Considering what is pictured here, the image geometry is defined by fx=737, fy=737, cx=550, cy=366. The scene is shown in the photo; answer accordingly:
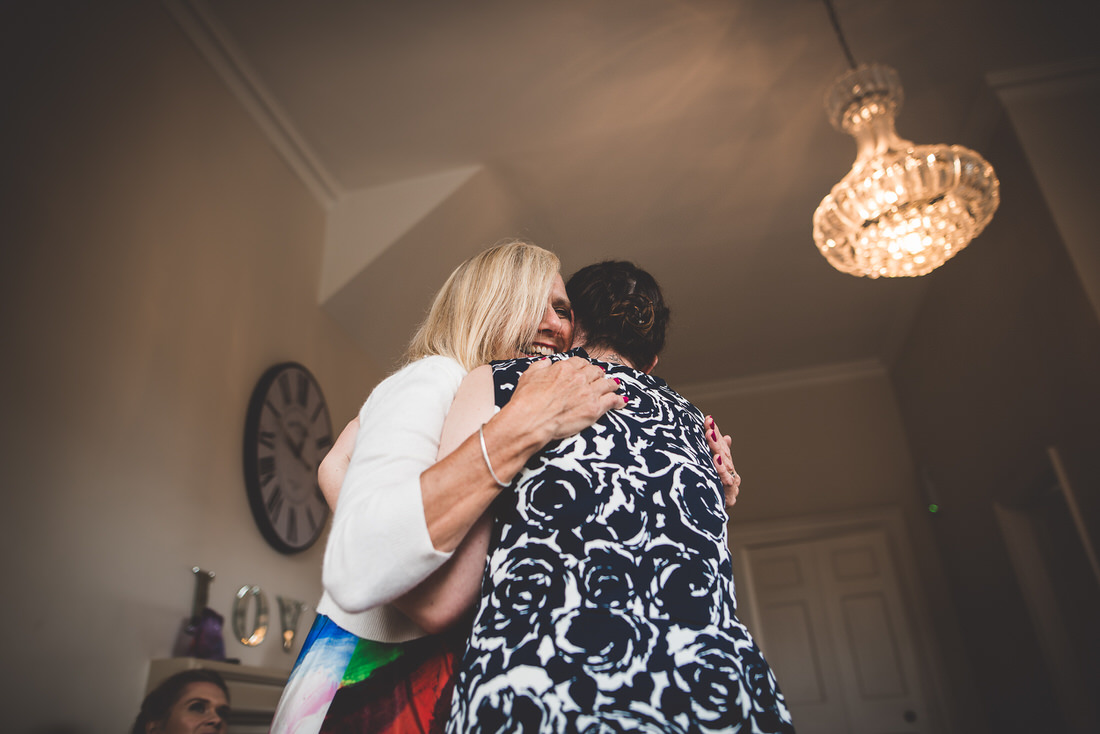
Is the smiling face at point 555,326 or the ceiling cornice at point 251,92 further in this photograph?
the ceiling cornice at point 251,92

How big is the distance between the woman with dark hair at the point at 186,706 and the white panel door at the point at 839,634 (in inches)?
156

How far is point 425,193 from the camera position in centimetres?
382

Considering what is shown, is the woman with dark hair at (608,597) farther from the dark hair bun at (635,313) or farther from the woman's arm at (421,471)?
the dark hair bun at (635,313)

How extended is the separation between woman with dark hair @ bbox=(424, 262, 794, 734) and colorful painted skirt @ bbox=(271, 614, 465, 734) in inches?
6.4

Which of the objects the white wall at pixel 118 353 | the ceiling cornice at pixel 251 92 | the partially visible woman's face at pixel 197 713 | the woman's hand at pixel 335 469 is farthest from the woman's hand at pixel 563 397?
the ceiling cornice at pixel 251 92

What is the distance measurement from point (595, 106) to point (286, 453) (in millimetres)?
2126

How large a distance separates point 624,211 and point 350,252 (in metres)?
1.53

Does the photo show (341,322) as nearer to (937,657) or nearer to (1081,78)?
(1081,78)

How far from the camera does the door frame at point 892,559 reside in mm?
4996

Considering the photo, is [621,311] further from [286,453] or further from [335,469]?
[286,453]

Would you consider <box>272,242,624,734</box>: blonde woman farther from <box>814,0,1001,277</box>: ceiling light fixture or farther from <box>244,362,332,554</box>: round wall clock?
<box>244,362,332,554</box>: round wall clock

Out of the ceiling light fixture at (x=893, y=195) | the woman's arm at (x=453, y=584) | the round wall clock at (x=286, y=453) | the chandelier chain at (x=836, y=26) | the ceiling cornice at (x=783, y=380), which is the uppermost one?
the chandelier chain at (x=836, y=26)

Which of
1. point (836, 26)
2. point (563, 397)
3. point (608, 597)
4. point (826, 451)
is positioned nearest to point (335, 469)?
point (563, 397)

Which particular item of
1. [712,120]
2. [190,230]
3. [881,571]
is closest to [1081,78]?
[712,120]
